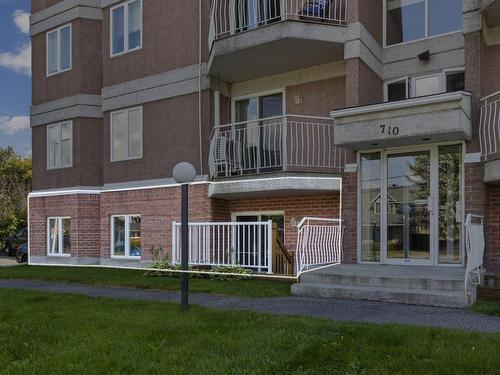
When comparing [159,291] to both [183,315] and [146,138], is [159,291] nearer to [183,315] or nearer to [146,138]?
[183,315]

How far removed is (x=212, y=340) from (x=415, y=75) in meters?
Answer: 8.48

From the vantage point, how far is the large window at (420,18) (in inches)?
461

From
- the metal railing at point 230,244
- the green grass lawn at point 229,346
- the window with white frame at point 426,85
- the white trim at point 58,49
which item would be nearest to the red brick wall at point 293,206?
the metal railing at point 230,244

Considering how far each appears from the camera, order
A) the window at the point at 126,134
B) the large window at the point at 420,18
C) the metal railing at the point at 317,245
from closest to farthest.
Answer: the metal railing at the point at 317,245, the large window at the point at 420,18, the window at the point at 126,134

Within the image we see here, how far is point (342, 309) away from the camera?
771cm

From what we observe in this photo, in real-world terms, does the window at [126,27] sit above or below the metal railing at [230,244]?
above

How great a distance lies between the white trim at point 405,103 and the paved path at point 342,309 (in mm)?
3832

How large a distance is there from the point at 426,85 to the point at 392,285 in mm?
5286

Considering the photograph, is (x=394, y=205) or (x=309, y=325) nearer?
(x=309, y=325)

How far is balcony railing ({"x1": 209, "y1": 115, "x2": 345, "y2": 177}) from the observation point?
12.0 meters

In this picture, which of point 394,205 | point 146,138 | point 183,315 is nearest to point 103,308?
point 183,315

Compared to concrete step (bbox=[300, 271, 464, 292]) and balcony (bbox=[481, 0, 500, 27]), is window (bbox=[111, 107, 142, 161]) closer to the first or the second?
concrete step (bbox=[300, 271, 464, 292])

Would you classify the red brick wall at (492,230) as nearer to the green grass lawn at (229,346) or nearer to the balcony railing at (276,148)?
the balcony railing at (276,148)

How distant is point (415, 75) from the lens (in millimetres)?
11836
